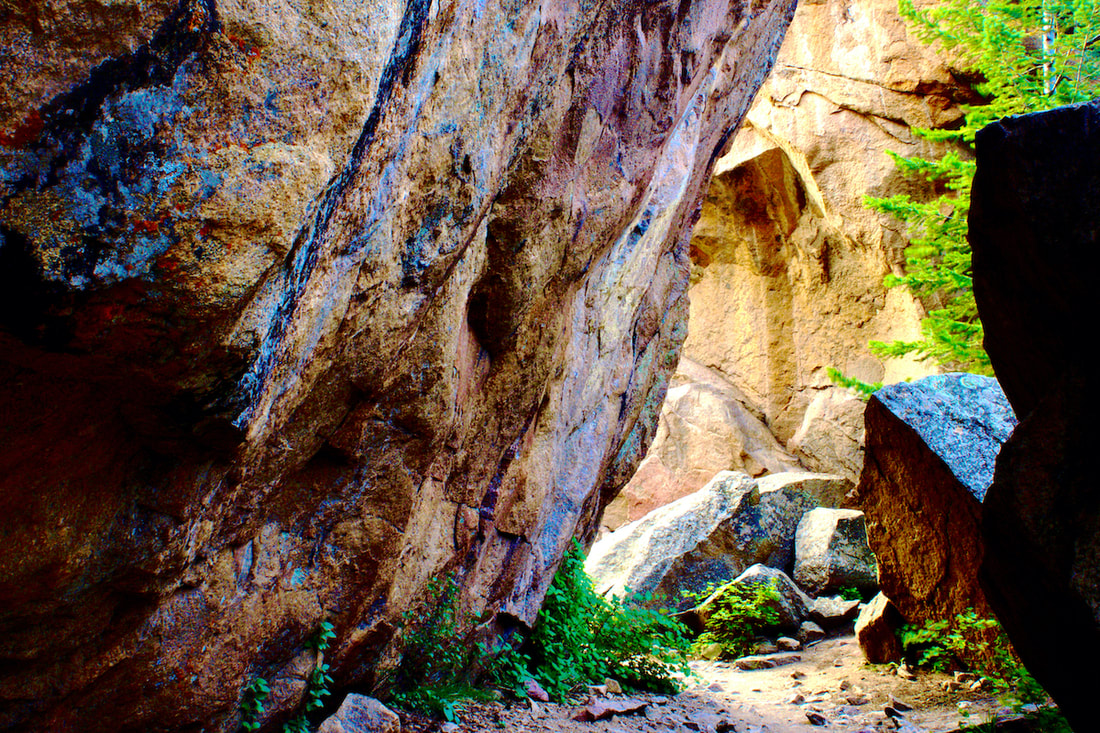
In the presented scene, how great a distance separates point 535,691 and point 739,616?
5.65 meters

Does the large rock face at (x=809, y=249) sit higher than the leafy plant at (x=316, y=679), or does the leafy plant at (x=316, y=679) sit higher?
the large rock face at (x=809, y=249)

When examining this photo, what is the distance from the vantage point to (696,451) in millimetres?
16781

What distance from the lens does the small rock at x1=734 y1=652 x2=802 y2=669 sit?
30.9ft

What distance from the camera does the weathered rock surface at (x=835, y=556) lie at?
36.7ft

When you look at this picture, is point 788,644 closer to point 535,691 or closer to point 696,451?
point 535,691

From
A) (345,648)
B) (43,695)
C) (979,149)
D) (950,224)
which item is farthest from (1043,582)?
(950,224)

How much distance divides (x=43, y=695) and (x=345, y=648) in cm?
164

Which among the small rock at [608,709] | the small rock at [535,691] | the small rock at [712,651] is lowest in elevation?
the small rock at [712,651]

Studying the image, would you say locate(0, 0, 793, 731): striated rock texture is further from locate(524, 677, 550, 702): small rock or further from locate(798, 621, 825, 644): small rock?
locate(798, 621, 825, 644): small rock

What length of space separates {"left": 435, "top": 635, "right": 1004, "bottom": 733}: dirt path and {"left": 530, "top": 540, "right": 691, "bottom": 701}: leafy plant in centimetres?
36

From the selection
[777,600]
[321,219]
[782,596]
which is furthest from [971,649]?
[321,219]

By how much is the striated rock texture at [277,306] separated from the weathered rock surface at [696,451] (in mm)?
11372

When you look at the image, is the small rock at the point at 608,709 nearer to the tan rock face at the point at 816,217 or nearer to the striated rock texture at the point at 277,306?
the striated rock texture at the point at 277,306

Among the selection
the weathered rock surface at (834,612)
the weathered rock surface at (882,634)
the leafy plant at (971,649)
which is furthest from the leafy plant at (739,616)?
the leafy plant at (971,649)
